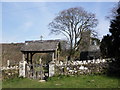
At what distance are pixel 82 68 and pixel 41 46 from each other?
24.9 ft

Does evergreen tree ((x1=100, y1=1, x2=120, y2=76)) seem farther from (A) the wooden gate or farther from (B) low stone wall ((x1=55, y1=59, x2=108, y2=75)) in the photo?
(A) the wooden gate

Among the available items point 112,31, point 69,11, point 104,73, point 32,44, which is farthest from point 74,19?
point 104,73

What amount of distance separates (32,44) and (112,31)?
9.36 m

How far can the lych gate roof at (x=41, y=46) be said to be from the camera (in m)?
23.3

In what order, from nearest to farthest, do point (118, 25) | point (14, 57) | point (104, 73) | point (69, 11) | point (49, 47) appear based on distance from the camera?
A: point (104, 73) < point (118, 25) < point (49, 47) < point (14, 57) < point (69, 11)

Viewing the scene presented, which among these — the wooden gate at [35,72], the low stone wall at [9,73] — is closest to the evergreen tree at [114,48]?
the wooden gate at [35,72]

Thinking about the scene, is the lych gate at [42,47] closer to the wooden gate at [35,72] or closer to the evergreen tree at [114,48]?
the wooden gate at [35,72]

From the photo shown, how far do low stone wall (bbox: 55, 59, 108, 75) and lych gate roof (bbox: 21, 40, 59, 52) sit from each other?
16.8 ft

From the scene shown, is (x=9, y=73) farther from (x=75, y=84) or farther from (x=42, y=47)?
(x=75, y=84)

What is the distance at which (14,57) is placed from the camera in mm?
34406

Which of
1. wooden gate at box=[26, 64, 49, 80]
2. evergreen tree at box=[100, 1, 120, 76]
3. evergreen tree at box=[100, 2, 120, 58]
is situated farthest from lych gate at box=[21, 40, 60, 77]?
evergreen tree at box=[100, 2, 120, 58]

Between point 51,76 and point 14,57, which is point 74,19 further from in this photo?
point 51,76

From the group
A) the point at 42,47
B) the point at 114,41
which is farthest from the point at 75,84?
the point at 42,47

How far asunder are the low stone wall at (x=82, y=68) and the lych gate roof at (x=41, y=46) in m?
5.12
